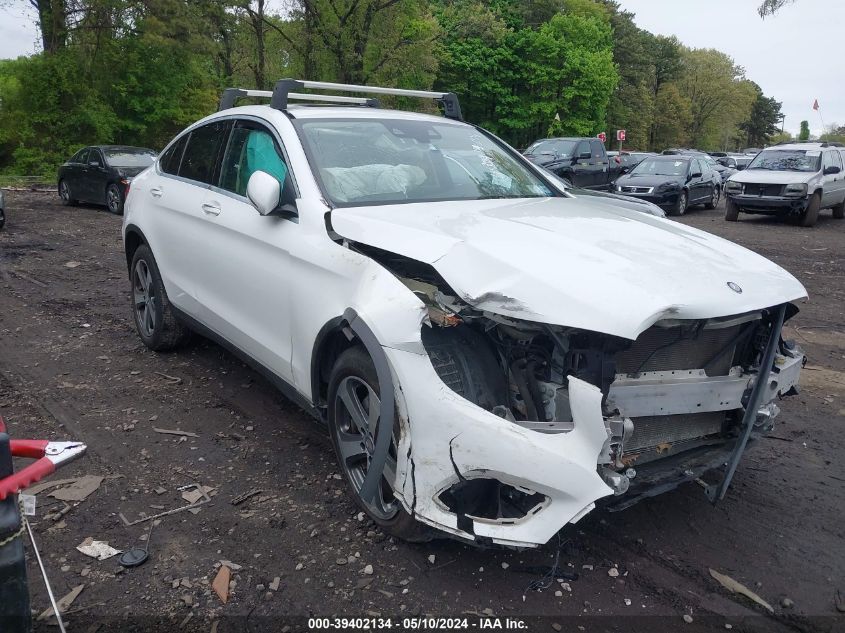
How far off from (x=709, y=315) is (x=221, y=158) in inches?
128

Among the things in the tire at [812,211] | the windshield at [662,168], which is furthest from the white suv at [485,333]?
the windshield at [662,168]

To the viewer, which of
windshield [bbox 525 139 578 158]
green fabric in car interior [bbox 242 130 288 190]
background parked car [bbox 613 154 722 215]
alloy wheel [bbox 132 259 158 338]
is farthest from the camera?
windshield [bbox 525 139 578 158]

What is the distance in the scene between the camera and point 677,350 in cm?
292

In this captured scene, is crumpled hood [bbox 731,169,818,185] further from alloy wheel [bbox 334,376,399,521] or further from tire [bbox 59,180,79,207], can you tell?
tire [bbox 59,180,79,207]

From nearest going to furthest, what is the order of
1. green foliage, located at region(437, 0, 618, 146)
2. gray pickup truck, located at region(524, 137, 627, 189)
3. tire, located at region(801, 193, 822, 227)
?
tire, located at region(801, 193, 822, 227)
gray pickup truck, located at region(524, 137, 627, 189)
green foliage, located at region(437, 0, 618, 146)

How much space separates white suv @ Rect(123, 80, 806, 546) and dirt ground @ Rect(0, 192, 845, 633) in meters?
0.30

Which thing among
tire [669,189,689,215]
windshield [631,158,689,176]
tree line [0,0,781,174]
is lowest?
tire [669,189,689,215]

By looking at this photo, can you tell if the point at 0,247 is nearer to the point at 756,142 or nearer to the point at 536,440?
the point at 536,440

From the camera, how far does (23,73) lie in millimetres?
24672

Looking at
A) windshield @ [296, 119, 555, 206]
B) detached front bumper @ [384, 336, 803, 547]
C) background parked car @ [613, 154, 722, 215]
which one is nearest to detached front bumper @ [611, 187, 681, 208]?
background parked car @ [613, 154, 722, 215]

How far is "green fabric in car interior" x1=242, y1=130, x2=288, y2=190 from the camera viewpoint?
3.89 m

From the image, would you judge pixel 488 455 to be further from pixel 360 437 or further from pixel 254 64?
pixel 254 64

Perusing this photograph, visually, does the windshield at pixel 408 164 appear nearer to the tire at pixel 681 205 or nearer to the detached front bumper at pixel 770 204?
the detached front bumper at pixel 770 204

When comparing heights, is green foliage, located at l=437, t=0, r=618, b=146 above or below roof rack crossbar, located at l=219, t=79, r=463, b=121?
above
